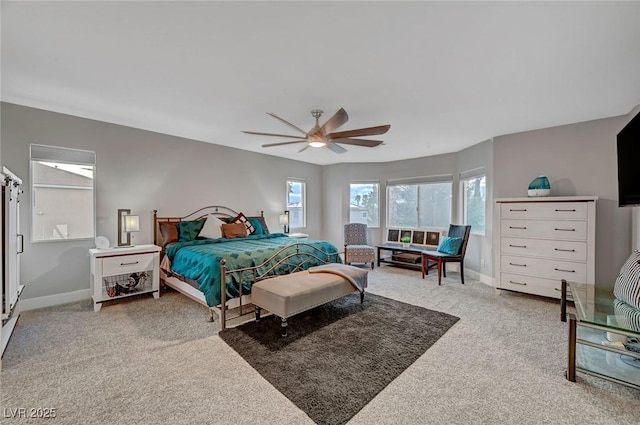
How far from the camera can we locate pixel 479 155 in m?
5.10

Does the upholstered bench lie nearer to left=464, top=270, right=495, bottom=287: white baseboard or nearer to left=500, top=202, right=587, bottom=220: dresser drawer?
left=500, top=202, right=587, bottom=220: dresser drawer

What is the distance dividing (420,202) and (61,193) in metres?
6.56

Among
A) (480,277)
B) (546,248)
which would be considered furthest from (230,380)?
(480,277)

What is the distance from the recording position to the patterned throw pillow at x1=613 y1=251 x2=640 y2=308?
2.31 meters

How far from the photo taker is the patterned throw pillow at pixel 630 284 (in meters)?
2.31

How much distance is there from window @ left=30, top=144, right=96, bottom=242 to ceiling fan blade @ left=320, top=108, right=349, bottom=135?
135 inches

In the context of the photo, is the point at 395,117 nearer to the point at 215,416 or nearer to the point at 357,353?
the point at 357,353

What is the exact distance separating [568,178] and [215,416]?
510 cm

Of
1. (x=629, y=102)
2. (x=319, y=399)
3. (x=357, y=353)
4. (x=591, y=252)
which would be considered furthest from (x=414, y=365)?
(x=629, y=102)

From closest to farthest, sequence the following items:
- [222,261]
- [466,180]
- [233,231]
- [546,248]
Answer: [222,261], [546,248], [233,231], [466,180]

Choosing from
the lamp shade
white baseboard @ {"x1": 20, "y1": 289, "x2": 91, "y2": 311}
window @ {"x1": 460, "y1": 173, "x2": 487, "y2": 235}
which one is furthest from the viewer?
window @ {"x1": 460, "y1": 173, "x2": 487, "y2": 235}

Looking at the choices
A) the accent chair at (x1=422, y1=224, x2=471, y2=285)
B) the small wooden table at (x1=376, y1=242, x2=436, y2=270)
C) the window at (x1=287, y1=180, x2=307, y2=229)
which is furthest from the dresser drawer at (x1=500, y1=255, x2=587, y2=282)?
the window at (x1=287, y1=180, x2=307, y2=229)

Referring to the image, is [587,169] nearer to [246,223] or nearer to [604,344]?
[604,344]

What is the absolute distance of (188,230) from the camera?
14.6 ft
